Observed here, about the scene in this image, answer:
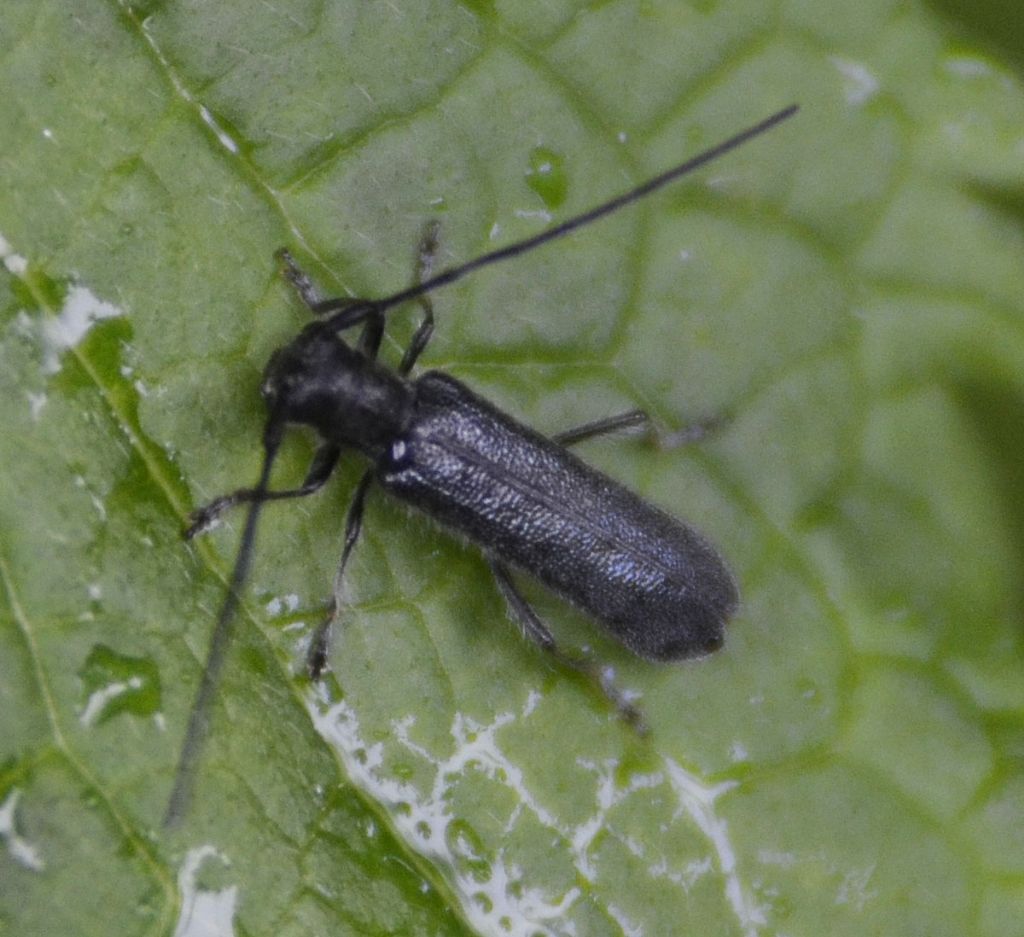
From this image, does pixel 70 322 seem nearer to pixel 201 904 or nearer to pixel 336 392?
pixel 336 392

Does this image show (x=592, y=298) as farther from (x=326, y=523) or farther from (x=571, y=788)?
(x=571, y=788)

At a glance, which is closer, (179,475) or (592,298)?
(179,475)

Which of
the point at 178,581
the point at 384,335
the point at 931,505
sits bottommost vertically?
the point at 178,581

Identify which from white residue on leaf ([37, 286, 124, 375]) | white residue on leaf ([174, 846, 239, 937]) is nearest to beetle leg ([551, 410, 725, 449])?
white residue on leaf ([37, 286, 124, 375])

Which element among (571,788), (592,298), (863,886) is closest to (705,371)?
(592,298)

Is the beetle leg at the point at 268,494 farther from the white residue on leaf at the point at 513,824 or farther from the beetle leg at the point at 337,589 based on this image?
the white residue on leaf at the point at 513,824

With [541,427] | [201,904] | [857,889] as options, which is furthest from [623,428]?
[201,904]

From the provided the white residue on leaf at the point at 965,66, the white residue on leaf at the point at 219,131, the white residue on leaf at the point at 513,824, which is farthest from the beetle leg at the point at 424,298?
the white residue on leaf at the point at 965,66
